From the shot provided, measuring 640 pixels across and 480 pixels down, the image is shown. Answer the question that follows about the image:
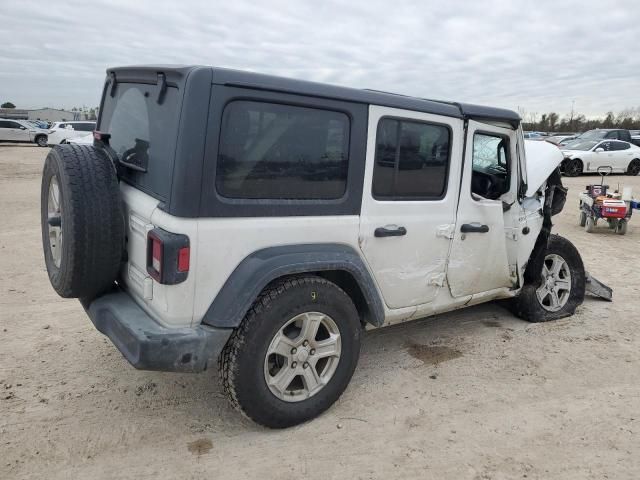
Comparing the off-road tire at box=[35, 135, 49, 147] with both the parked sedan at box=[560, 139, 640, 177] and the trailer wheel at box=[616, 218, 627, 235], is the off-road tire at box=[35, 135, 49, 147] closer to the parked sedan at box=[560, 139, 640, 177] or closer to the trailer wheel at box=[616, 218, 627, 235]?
the parked sedan at box=[560, 139, 640, 177]

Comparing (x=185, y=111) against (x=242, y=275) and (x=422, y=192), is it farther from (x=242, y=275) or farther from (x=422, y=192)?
(x=422, y=192)

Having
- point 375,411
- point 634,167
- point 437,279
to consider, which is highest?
point 634,167

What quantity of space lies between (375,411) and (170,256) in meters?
1.65

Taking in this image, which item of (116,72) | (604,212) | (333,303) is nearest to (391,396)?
(333,303)

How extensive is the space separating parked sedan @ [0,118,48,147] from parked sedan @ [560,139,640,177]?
27718mm

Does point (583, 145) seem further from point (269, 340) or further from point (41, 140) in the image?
point (41, 140)

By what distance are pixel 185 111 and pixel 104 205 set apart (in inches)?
27.9

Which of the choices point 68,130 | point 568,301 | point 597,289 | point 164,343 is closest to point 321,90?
point 164,343

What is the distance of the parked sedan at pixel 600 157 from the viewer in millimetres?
19531

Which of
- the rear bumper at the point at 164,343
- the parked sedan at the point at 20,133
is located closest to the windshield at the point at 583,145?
the rear bumper at the point at 164,343

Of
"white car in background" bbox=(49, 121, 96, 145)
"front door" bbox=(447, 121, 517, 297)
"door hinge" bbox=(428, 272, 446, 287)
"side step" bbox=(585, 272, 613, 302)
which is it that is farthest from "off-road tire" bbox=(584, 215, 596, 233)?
"white car in background" bbox=(49, 121, 96, 145)

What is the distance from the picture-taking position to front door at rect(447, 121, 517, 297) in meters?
3.71

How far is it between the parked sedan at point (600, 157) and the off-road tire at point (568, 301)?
16.3 metres

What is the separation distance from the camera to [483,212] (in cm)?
385
